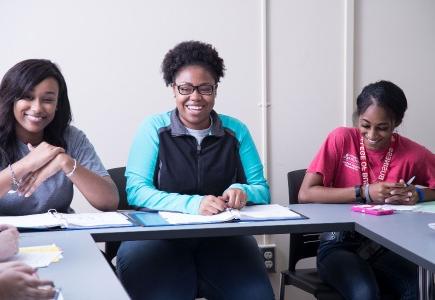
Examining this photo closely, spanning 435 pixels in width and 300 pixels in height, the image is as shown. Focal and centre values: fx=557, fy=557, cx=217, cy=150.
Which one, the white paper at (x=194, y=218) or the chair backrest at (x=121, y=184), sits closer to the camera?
the white paper at (x=194, y=218)

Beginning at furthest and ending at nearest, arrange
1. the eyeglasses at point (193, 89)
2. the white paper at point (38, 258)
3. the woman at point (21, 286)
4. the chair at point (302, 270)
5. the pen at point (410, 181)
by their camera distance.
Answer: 1. the pen at point (410, 181)
2. the eyeglasses at point (193, 89)
3. the chair at point (302, 270)
4. the white paper at point (38, 258)
5. the woman at point (21, 286)

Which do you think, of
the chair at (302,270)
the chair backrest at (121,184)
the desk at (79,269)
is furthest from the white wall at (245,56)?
the desk at (79,269)

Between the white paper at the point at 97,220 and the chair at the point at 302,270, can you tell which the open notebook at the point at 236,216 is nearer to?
the white paper at the point at 97,220

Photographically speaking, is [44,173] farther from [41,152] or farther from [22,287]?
[22,287]

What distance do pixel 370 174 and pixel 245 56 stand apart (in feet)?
3.84

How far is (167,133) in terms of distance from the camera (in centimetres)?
240

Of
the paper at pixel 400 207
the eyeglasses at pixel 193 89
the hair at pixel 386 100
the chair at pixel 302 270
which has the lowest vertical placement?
the chair at pixel 302 270

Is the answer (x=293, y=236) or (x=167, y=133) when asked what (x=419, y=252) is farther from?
(x=167, y=133)

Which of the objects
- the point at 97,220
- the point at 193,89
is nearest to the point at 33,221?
the point at 97,220

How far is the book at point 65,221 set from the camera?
192 cm

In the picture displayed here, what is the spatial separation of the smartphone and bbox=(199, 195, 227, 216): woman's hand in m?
0.57

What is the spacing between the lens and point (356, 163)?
2.61 m

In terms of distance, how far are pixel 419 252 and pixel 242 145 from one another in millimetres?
1046

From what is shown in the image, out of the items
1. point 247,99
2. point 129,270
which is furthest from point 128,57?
point 129,270
